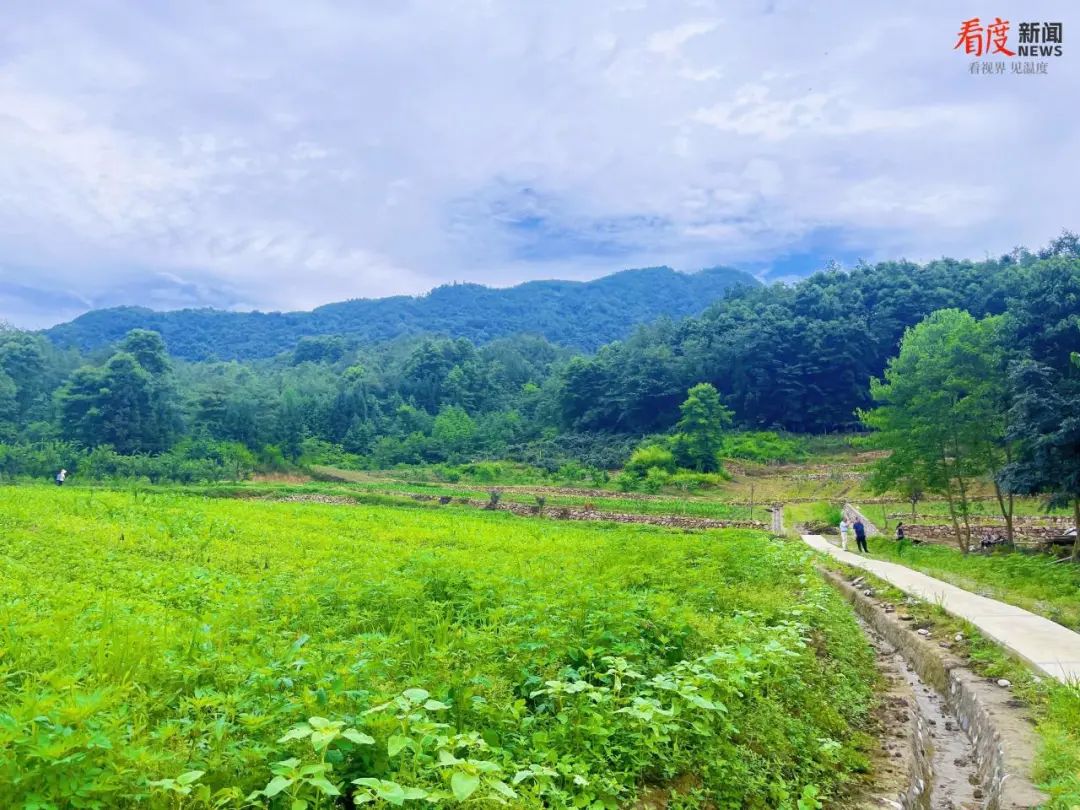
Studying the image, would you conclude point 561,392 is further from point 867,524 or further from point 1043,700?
point 1043,700

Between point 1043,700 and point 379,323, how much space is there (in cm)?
18225

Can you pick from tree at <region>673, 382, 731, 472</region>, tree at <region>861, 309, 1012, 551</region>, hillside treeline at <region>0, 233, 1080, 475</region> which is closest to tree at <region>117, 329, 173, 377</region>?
hillside treeline at <region>0, 233, 1080, 475</region>

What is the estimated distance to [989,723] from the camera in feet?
18.9

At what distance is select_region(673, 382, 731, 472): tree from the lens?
1970 inches

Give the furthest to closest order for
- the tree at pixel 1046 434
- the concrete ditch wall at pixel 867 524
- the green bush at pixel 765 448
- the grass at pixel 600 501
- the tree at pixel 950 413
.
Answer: the green bush at pixel 765 448 → the grass at pixel 600 501 → the concrete ditch wall at pixel 867 524 → the tree at pixel 950 413 → the tree at pixel 1046 434

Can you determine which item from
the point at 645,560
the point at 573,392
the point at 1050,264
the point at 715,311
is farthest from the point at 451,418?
the point at 645,560

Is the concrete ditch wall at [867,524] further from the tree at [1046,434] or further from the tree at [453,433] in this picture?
the tree at [453,433]

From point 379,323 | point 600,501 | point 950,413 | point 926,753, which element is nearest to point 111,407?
point 600,501

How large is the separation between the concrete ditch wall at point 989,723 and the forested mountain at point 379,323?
13665 centimetres

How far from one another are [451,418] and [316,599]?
67.0m

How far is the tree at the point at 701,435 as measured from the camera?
50.0 meters

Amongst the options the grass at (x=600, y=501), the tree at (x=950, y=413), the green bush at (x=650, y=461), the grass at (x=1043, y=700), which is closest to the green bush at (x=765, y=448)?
the green bush at (x=650, y=461)

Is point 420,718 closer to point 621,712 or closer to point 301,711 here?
point 301,711

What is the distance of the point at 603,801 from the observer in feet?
11.7
